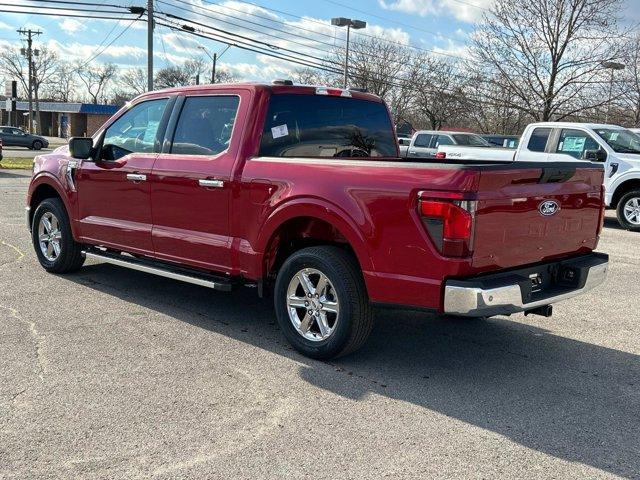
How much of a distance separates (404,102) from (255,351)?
50090 mm

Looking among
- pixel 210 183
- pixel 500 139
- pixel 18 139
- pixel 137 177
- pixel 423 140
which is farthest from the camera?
pixel 18 139

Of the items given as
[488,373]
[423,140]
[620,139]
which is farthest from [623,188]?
[423,140]

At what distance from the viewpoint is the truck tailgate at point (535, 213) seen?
388 cm

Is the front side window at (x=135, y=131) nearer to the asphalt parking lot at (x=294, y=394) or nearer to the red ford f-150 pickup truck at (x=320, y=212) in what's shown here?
the red ford f-150 pickup truck at (x=320, y=212)

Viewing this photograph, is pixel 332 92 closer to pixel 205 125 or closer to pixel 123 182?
pixel 205 125

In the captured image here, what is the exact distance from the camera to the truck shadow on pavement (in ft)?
11.8

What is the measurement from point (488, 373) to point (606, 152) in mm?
9572

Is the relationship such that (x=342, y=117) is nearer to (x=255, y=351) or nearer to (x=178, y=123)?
(x=178, y=123)

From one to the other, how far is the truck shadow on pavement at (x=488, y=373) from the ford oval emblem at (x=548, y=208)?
1.12 meters

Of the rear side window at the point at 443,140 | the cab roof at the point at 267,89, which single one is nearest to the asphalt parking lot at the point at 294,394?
the cab roof at the point at 267,89

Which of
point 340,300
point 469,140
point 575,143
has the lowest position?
point 340,300

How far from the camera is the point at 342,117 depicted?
5586 mm

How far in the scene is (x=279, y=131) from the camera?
16.8 feet

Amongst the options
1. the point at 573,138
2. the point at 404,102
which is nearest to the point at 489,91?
the point at 573,138
